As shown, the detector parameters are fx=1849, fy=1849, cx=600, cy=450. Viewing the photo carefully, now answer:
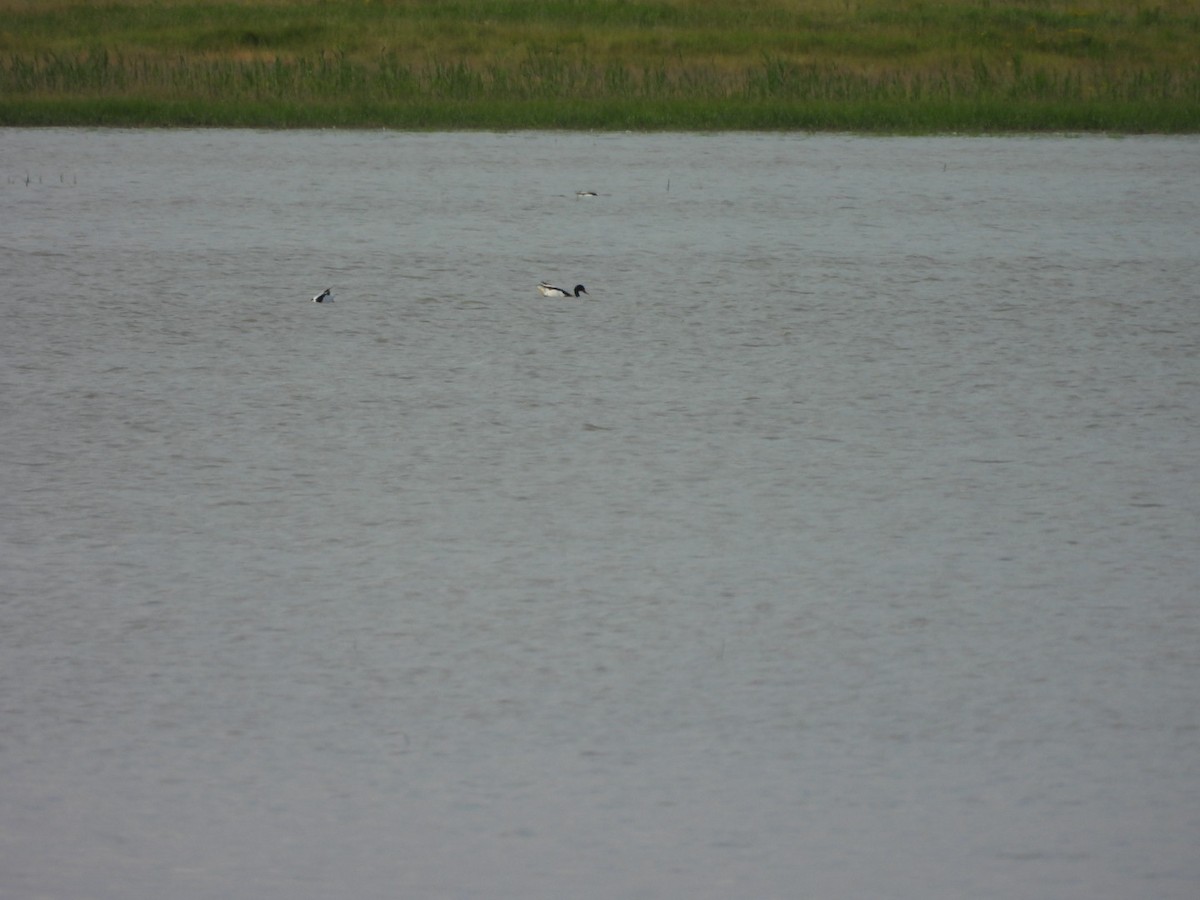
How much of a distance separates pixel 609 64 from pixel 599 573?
16.2 m

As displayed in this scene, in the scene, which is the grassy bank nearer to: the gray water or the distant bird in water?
the gray water

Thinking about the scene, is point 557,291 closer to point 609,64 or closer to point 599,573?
point 599,573

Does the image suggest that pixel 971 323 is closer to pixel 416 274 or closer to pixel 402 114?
pixel 416 274

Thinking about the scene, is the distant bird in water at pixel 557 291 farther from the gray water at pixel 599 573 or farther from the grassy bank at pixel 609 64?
the grassy bank at pixel 609 64

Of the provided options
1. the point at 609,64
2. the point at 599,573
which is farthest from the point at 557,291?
A: the point at 609,64

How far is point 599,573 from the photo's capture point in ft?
14.9

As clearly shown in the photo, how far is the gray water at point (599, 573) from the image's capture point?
3117 mm

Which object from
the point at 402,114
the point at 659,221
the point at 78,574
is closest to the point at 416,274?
the point at 659,221

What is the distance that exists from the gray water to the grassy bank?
23.0 feet

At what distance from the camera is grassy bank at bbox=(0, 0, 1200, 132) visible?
642 inches

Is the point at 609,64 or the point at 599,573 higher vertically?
the point at 599,573

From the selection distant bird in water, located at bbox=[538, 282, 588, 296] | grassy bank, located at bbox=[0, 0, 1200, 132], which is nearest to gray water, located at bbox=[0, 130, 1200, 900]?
distant bird in water, located at bbox=[538, 282, 588, 296]

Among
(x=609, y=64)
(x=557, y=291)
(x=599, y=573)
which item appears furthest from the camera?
(x=609, y=64)

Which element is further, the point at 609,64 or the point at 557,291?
the point at 609,64
